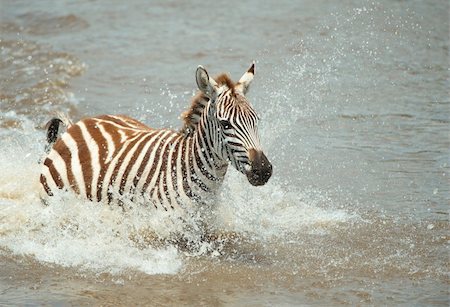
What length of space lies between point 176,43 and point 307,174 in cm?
718

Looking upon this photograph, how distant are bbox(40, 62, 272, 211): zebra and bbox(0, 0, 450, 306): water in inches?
8.4

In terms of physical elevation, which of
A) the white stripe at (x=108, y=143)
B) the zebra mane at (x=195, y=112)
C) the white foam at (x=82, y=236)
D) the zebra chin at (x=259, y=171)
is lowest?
the white foam at (x=82, y=236)

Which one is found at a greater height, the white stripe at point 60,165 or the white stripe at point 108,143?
the white stripe at point 108,143

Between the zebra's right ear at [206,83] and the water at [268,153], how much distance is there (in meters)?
0.88

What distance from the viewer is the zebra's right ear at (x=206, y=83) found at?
22.0 ft

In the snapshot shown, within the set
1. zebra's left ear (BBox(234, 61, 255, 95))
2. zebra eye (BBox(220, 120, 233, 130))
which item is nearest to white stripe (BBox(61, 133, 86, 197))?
zebra eye (BBox(220, 120, 233, 130))

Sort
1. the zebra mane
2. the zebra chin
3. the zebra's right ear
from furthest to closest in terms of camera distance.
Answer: the zebra mane → the zebra's right ear → the zebra chin

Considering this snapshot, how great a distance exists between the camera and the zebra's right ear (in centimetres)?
672

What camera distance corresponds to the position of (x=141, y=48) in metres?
15.6

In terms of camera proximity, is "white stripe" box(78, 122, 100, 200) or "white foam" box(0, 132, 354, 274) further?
"white stripe" box(78, 122, 100, 200)

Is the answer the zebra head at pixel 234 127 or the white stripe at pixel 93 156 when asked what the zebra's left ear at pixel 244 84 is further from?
the white stripe at pixel 93 156

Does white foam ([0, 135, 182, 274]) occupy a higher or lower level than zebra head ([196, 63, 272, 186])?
lower

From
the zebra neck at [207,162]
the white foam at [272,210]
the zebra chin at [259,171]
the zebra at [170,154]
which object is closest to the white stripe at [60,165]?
the zebra at [170,154]

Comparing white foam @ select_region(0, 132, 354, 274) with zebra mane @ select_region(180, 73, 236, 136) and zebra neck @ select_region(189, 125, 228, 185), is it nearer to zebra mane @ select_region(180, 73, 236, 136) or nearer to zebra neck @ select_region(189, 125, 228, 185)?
zebra neck @ select_region(189, 125, 228, 185)
